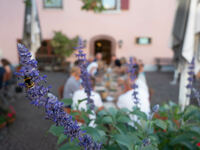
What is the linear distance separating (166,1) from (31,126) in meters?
12.2

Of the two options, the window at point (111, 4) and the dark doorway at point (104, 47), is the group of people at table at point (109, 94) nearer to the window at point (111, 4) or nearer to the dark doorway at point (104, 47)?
the dark doorway at point (104, 47)

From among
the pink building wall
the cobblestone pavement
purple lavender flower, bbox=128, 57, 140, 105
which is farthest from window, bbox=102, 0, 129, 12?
purple lavender flower, bbox=128, 57, 140, 105

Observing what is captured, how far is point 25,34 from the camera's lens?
373 centimetres

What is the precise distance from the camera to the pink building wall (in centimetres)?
1184

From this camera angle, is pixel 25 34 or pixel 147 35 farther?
pixel 147 35

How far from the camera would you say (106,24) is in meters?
12.2

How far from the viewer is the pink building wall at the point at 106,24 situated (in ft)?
38.8

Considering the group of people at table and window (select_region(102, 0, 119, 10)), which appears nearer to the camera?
the group of people at table

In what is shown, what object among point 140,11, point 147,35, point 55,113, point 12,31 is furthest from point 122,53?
point 55,113

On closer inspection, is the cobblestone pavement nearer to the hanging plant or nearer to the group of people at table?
the group of people at table

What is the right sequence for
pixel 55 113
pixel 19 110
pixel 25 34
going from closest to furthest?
1. pixel 55 113
2. pixel 25 34
3. pixel 19 110

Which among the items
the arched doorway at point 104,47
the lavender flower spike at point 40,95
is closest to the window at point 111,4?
the arched doorway at point 104,47

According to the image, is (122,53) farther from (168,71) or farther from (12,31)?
(12,31)

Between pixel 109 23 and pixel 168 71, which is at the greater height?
pixel 109 23
